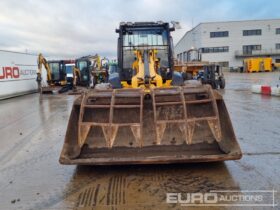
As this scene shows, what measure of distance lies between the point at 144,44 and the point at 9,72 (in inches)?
633

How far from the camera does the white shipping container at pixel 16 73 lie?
69.8 ft

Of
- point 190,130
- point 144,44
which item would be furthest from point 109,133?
point 144,44

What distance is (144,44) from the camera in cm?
888

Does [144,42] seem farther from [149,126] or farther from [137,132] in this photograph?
[137,132]

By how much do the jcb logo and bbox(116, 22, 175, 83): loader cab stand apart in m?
14.6

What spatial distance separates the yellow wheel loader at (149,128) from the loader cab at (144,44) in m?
3.53

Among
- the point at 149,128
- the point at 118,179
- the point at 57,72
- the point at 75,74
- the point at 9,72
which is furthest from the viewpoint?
the point at 57,72

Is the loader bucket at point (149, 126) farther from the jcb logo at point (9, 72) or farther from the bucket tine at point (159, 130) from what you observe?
the jcb logo at point (9, 72)

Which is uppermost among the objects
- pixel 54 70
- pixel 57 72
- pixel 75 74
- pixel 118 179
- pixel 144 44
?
pixel 144 44

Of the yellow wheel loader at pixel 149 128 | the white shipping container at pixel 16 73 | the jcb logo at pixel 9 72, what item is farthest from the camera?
the white shipping container at pixel 16 73

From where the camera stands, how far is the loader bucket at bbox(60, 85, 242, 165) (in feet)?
16.0

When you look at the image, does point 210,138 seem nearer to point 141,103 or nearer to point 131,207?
point 141,103

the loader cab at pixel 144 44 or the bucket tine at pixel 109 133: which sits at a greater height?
the loader cab at pixel 144 44

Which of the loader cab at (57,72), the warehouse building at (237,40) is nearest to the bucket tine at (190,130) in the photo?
the loader cab at (57,72)
